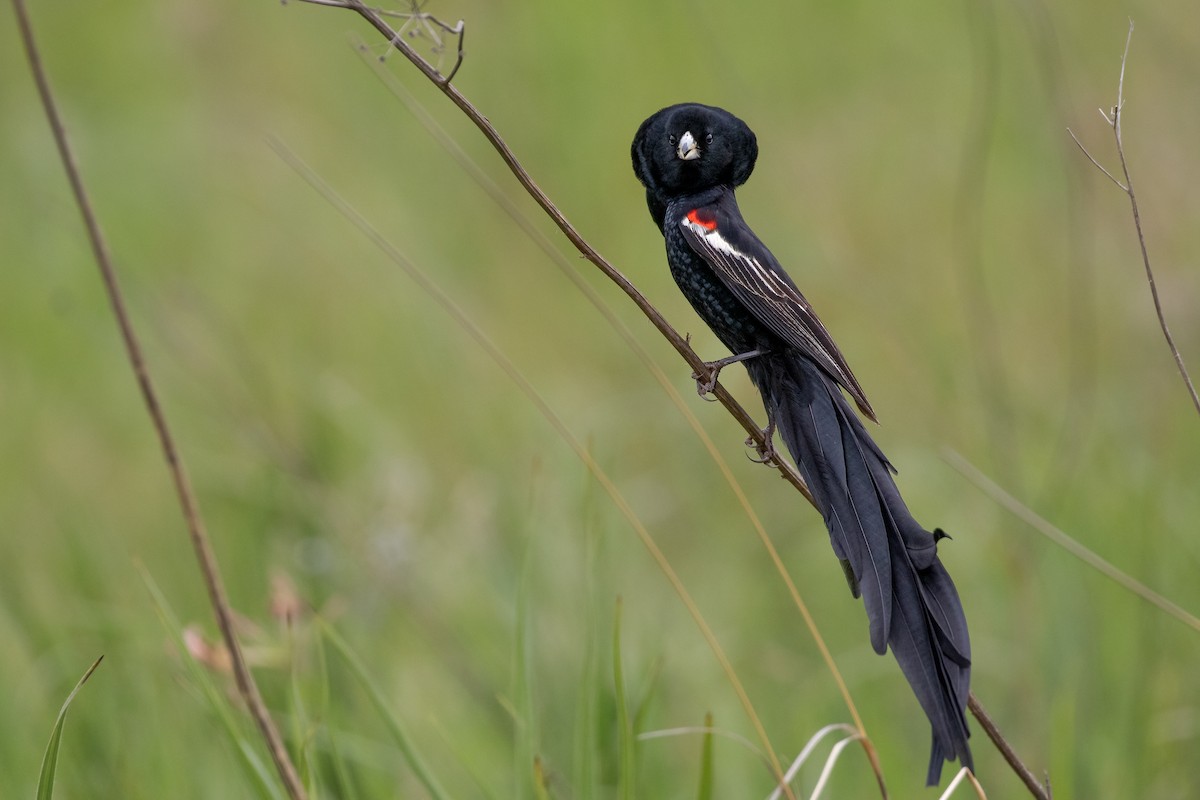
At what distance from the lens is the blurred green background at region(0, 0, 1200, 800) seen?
2672mm

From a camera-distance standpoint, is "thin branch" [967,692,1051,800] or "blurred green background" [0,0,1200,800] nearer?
Answer: "thin branch" [967,692,1051,800]

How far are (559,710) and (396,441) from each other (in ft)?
4.88

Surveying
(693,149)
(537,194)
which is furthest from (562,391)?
(537,194)

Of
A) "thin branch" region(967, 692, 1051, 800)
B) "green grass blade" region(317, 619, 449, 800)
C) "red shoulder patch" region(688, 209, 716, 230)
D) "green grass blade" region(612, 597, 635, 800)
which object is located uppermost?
"red shoulder patch" region(688, 209, 716, 230)

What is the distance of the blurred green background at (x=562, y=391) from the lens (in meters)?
2.67

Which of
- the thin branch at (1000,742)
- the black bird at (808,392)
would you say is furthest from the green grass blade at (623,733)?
the thin branch at (1000,742)

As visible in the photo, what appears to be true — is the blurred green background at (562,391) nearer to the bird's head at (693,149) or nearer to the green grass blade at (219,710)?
the green grass blade at (219,710)

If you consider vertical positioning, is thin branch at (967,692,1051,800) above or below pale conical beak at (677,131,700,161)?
below

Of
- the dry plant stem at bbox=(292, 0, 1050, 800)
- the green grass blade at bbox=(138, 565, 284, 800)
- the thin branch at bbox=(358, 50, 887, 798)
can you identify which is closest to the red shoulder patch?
the thin branch at bbox=(358, 50, 887, 798)

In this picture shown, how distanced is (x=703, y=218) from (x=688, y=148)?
0.11m

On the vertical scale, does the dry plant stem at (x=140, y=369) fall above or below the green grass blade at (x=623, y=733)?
above

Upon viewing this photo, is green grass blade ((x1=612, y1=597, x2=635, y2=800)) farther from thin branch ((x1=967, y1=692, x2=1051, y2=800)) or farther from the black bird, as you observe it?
thin branch ((x1=967, y1=692, x2=1051, y2=800))

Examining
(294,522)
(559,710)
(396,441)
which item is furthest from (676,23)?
(559,710)

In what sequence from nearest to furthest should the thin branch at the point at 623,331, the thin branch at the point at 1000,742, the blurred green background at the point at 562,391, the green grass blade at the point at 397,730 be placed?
the thin branch at the point at 1000,742
the thin branch at the point at 623,331
the green grass blade at the point at 397,730
the blurred green background at the point at 562,391
